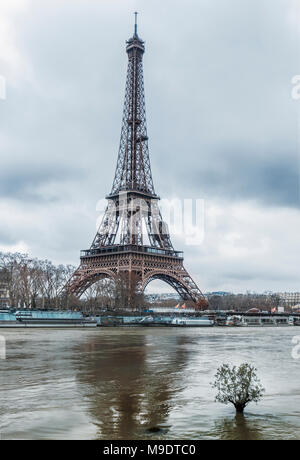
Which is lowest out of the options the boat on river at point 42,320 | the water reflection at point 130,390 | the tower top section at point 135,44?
the boat on river at point 42,320

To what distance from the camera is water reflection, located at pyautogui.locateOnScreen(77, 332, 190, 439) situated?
34.7 feet

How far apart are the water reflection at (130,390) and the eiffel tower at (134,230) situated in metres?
61.1

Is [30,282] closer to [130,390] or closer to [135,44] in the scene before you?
[135,44]

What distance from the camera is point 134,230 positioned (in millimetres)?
92062

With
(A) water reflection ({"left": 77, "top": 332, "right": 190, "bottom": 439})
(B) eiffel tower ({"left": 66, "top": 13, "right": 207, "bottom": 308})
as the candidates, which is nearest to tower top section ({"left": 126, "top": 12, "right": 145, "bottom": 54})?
(B) eiffel tower ({"left": 66, "top": 13, "right": 207, "bottom": 308})

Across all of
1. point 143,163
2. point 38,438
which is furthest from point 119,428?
point 143,163

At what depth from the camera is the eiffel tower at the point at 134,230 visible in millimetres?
88625

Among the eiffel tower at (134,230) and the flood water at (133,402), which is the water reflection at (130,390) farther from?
the eiffel tower at (134,230)

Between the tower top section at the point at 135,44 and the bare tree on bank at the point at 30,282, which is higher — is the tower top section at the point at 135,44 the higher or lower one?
the higher one

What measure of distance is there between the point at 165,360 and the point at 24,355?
8280 millimetres

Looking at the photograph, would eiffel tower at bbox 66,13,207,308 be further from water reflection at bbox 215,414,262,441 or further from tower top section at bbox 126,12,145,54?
water reflection at bbox 215,414,262,441

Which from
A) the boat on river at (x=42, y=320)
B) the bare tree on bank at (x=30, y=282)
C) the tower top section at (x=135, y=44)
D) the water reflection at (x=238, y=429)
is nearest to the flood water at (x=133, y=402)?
the water reflection at (x=238, y=429)

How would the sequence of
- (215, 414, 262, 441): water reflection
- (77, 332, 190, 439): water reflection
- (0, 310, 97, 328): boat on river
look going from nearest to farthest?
(215, 414, 262, 441): water reflection → (77, 332, 190, 439): water reflection → (0, 310, 97, 328): boat on river

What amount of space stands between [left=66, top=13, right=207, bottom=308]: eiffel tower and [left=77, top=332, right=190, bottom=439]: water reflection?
→ 200ft
